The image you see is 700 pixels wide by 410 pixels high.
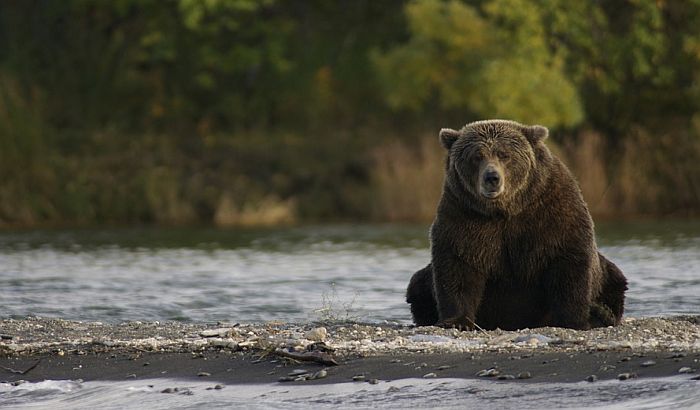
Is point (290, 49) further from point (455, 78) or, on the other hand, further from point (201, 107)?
point (455, 78)

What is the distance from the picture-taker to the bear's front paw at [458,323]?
938 centimetres

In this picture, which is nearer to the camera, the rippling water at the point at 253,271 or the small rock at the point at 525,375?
the small rock at the point at 525,375

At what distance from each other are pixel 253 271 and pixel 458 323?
29.1ft

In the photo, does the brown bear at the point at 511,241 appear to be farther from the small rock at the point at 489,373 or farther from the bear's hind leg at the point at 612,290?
the small rock at the point at 489,373

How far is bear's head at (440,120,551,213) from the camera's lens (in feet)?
30.6

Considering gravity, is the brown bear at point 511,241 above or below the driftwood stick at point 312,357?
above

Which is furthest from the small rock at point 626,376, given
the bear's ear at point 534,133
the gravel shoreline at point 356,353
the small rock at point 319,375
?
the bear's ear at point 534,133

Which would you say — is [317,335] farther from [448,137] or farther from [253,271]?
[253,271]

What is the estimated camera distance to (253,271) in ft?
59.2

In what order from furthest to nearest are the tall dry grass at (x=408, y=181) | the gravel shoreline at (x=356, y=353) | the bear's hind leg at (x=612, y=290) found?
the tall dry grass at (x=408, y=181) < the bear's hind leg at (x=612, y=290) < the gravel shoreline at (x=356, y=353)

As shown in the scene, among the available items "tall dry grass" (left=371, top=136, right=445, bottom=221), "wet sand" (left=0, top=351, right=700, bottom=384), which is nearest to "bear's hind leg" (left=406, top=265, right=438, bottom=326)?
"wet sand" (left=0, top=351, right=700, bottom=384)

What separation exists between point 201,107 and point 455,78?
10634 millimetres

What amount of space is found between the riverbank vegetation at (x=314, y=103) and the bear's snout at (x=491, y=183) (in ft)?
65.9

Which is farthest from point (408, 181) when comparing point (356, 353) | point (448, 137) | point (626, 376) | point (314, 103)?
point (626, 376)
